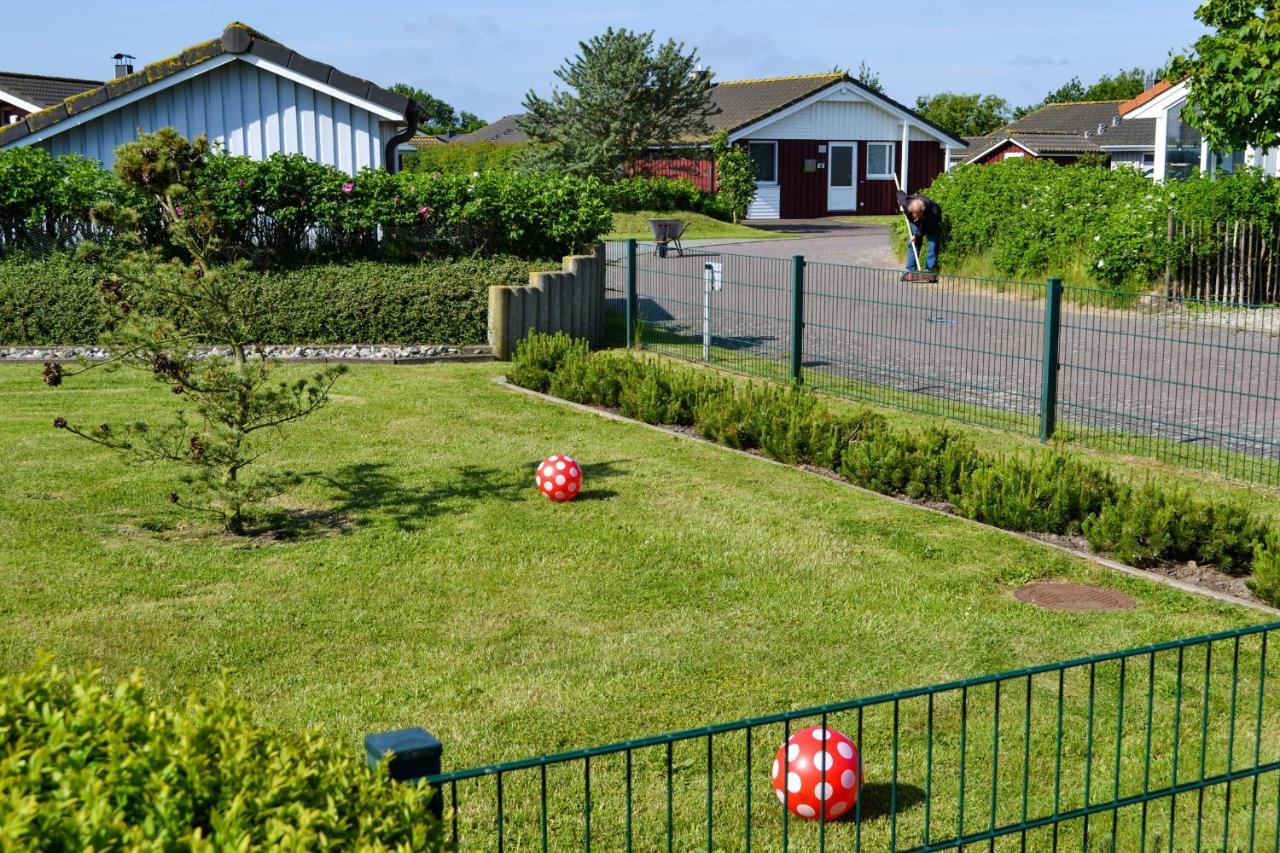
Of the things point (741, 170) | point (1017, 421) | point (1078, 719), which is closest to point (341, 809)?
point (1078, 719)

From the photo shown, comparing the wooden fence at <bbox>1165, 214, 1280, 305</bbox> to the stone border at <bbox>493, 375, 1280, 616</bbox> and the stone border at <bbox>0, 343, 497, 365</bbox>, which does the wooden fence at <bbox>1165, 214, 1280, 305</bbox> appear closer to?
the stone border at <bbox>0, 343, 497, 365</bbox>

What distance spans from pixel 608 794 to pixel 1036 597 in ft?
11.8

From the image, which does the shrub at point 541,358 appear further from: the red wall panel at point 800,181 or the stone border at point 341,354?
the red wall panel at point 800,181

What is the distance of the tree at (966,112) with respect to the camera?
8575cm

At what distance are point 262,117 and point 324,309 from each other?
206 inches

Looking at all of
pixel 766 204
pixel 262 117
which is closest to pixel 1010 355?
pixel 262 117

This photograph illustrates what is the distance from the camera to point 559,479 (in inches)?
414

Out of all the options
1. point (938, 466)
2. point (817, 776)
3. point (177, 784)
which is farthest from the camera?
point (938, 466)

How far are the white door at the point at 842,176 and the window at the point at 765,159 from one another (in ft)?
7.53

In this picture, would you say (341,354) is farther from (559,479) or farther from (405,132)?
(559,479)

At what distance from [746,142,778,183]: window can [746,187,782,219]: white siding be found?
387 millimetres

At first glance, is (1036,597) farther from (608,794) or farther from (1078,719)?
(608,794)

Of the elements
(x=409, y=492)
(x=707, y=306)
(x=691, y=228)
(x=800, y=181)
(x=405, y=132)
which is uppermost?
(x=800, y=181)

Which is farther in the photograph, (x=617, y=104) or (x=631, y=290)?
(x=617, y=104)
